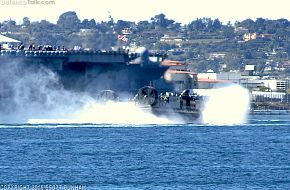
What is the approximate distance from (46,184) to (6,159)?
8111mm

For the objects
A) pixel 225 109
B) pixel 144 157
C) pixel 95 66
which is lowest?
pixel 225 109

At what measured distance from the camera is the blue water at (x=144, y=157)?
4797 cm

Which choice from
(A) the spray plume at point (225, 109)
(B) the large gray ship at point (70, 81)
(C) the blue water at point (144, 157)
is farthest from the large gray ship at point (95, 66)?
(C) the blue water at point (144, 157)

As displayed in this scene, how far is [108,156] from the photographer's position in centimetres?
5634

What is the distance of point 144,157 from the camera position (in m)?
56.0

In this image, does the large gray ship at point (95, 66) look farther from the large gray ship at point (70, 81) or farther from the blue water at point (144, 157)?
the blue water at point (144, 157)

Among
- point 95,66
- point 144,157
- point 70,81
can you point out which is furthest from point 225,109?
point 144,157

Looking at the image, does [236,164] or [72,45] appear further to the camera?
[72,45]

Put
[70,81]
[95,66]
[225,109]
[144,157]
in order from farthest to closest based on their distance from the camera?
1. [225,109]
2. [95,66]
3. [70,81]
4. [144,157]

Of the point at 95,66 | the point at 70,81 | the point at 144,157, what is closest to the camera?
the point at 144,157

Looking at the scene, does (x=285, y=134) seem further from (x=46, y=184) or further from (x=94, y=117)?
(x=46, y=184)

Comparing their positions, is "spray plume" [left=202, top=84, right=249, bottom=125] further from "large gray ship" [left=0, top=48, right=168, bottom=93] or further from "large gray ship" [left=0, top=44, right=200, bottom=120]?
"large gray ship" [left=0, top=48, right=168, bottom=93]

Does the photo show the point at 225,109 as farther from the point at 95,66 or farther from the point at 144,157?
the point at 144,157

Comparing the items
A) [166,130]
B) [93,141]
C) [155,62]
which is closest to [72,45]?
[155,62]
